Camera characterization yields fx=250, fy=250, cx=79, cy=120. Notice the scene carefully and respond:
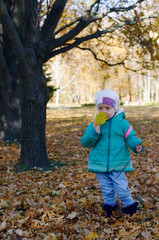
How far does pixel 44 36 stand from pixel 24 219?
374 cm

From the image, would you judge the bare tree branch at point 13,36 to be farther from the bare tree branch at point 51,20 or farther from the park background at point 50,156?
the bare tree branch at point 51,20

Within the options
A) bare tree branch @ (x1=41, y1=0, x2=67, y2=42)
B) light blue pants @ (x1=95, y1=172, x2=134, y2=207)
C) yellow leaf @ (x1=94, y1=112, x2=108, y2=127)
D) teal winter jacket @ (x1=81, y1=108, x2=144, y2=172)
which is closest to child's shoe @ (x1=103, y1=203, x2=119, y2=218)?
light blue pants @ (x1=95, y1=172, x2=134, y2=207)

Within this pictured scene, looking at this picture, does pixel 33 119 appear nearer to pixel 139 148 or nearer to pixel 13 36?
pixel 13 36

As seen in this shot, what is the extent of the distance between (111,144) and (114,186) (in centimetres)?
55

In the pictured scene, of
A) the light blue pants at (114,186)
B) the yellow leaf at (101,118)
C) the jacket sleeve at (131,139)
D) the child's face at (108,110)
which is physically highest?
the child's face at (108,110)

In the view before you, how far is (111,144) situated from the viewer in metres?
3.14

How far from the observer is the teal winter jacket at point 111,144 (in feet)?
10.2

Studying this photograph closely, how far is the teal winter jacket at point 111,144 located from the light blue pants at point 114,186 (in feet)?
0.38

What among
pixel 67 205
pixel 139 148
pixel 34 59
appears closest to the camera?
pixel 139 148

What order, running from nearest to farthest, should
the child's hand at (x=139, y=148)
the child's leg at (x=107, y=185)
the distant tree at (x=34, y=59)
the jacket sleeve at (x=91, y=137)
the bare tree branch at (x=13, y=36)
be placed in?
the child's hand at (x=139, y=148), the jacket sleeve at (x=91, y=137), the child's leg at (x=107, y=185), the bare tree branch at (x=13, y=36), the distant tree at (x=34, y=59)

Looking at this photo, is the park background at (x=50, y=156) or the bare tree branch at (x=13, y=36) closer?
the park background at (x=50, y=156)

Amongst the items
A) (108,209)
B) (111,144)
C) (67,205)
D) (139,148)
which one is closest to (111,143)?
(111,144)

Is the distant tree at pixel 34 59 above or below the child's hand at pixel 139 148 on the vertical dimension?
above

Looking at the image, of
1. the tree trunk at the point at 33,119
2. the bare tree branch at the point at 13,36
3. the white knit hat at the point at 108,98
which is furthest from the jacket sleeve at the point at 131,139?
the bare tree branch at the point at 13,36
